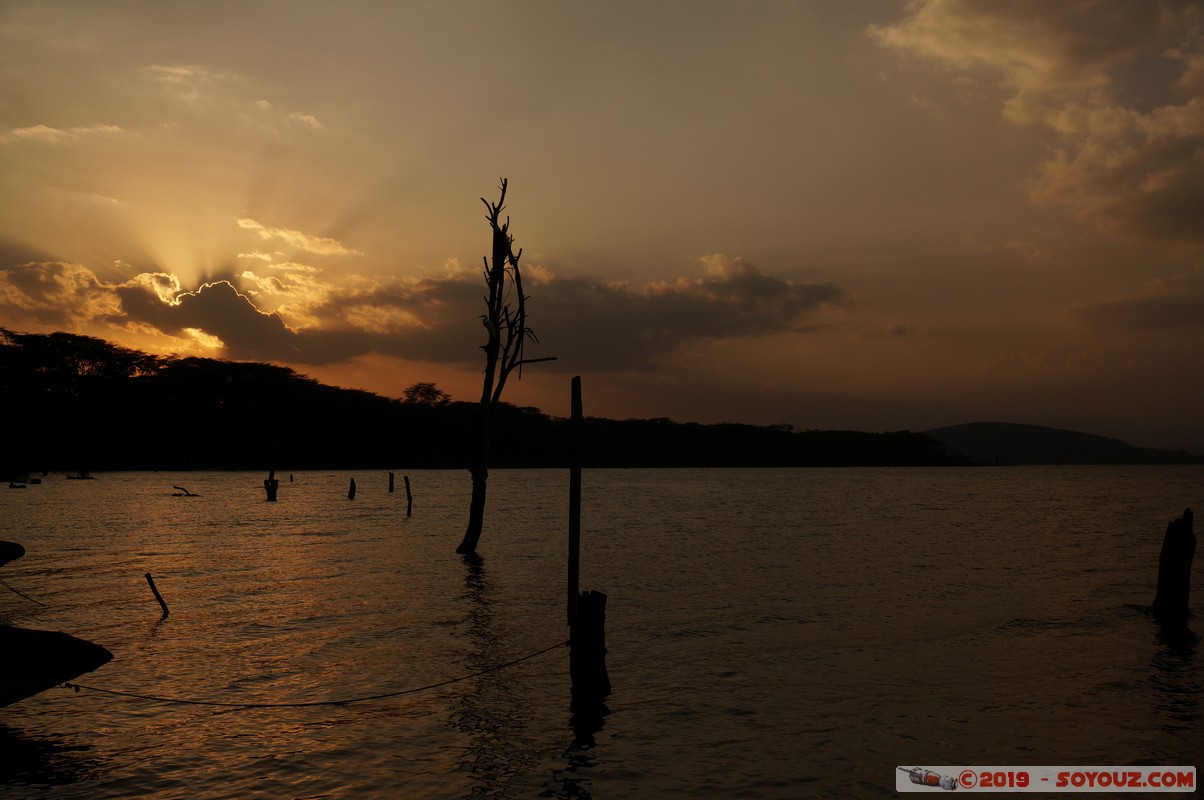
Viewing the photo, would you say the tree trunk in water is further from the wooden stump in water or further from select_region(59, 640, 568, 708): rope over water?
the wooden stump in water

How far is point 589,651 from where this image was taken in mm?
13727

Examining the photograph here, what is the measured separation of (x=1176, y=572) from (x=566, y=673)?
53.7ft

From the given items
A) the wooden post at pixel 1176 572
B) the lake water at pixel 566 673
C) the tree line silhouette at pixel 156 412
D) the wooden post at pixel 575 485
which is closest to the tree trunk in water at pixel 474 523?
the lake water at pixel 566 673

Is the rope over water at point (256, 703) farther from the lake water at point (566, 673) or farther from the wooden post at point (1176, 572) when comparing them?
the wooden post at point (1176, 572)

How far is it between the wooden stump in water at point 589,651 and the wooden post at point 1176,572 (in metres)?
16.1

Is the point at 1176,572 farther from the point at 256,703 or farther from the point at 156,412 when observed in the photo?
the point at 156,412

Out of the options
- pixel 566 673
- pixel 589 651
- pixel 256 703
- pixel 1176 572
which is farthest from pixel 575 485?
pixel 1176 572

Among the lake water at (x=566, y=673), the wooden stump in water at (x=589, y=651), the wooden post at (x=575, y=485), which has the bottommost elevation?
the lake water at (x=566, y=673)

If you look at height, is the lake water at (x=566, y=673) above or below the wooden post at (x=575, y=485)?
below

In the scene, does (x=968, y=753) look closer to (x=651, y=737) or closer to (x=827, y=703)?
(x=827, y=703)

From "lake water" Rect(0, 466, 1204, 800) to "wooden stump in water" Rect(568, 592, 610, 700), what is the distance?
510 mm

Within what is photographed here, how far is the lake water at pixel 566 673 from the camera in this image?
10953mm

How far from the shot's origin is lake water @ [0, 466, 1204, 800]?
1095cm

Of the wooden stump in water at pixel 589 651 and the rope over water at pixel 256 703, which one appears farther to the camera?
the wooden stump in water at pixel 589 651
